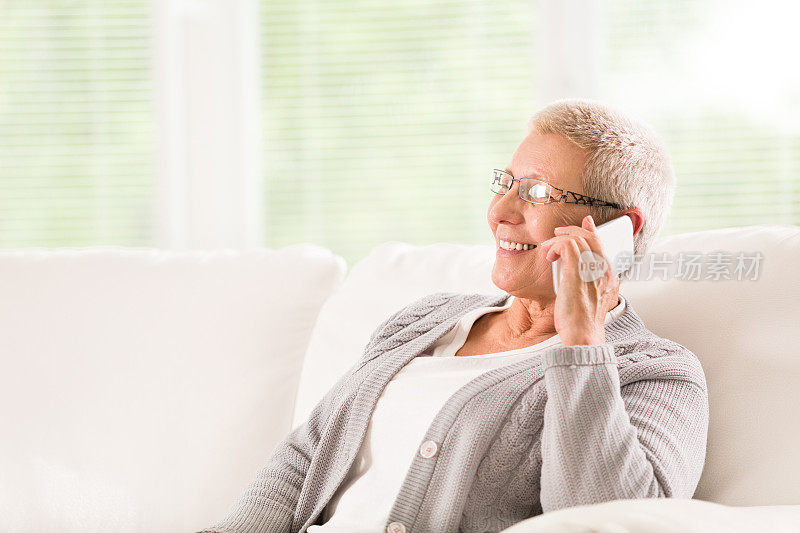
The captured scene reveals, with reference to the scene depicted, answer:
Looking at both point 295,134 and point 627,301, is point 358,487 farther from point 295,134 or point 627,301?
point 295,134

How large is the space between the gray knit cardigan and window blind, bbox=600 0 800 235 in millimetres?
1242

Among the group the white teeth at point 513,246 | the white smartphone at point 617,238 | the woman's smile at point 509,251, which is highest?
the white smartphone at point 617,238

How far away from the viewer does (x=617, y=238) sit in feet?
4.41

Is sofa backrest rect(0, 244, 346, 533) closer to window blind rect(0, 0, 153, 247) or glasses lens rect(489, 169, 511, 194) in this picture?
glasses lens rect(489, 169, 511, 194)

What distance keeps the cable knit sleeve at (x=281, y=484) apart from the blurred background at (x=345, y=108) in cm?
121

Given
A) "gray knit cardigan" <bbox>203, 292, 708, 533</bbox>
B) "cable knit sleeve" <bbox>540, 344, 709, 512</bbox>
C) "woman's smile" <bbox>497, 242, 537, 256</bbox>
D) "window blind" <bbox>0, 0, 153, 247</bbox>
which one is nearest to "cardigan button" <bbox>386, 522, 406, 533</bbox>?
"gray knit cardigan" <bbox>203, 292, 708, 533</bbox>

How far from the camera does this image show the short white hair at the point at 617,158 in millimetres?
1365

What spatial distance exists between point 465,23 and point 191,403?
58.3 inches

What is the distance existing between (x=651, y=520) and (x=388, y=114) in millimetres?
2033

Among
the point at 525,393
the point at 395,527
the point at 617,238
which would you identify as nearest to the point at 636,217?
the point at 617,238

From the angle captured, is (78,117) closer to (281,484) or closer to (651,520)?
(281,484)

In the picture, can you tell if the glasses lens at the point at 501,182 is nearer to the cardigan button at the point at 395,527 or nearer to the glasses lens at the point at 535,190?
the glasses lens at the point at 535,190

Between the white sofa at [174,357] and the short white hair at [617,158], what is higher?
the short white hair at [617,158]

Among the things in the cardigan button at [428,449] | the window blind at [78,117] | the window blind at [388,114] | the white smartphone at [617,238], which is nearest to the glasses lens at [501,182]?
the white smartphone at [617,238]
